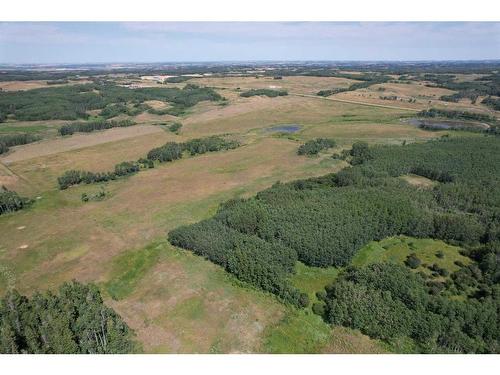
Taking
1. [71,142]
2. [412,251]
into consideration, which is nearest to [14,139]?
[71,142]

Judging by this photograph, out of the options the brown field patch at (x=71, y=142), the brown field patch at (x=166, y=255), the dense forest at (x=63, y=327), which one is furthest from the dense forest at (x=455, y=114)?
the dense forest at (x=63, y=327)

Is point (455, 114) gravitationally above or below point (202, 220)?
above

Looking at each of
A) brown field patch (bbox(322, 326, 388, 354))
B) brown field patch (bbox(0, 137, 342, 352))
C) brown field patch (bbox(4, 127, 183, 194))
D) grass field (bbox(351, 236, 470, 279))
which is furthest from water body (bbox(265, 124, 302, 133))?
brown field patch (bbox(322, 326, 388, 354))

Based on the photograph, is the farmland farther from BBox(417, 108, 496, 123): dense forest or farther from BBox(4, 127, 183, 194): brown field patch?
BBox(417, 108, 496, 123): dense forest

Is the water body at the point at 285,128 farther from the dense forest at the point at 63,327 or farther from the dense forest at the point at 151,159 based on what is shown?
the dense forest at the point at 63,327

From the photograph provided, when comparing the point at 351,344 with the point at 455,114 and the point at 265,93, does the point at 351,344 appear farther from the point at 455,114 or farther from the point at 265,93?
the point at 265,93
